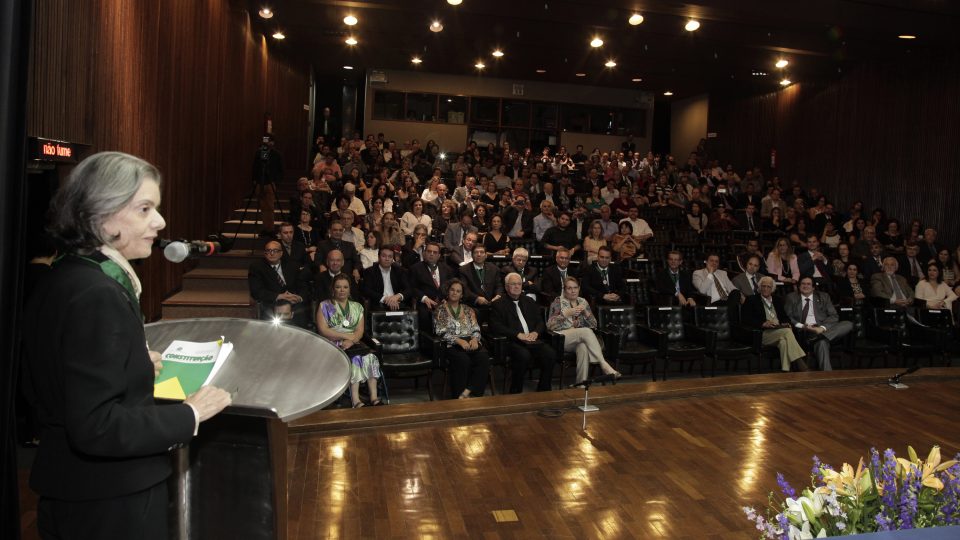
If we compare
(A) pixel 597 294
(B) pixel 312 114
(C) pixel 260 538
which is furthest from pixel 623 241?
(B) pixel 312 114

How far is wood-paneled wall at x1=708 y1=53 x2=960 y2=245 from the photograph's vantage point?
39.0 feet

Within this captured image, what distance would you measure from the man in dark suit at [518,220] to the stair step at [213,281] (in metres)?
3.75

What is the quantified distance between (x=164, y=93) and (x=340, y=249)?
2193 mm

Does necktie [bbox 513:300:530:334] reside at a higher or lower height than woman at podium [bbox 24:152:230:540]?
lower

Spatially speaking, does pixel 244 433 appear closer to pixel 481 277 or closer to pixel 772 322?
pixel 481 277

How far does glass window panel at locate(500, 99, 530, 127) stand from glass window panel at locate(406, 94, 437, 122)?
1758mm

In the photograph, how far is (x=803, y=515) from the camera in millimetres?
1582

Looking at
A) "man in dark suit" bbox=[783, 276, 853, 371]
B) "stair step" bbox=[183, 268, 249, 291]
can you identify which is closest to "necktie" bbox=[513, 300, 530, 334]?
"man in dark suit" bbox=[783, 276, 853, 371]

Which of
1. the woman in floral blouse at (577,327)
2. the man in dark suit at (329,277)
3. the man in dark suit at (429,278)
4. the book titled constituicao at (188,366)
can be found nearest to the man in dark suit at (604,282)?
the woman in floral blouse at (577,327)

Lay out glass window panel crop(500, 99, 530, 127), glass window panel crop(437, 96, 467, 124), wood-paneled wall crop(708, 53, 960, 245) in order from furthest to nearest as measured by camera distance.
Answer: glass window panel crop(500, 99, 530, 127) → glass window panel crop(437, 96, 467, 124) → wood-paneled wall crop(708, 53, 960, 245)

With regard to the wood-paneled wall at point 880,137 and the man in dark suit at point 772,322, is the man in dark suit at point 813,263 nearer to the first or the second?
the man in dark suit at point 772,322

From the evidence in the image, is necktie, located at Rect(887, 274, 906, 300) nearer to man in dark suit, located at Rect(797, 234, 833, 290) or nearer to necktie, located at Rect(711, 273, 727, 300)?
man in dark suit, located at Rect(797, 234, 833, 290)

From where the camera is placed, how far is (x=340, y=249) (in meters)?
7.78

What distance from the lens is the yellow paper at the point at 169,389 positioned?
4.97 ft
